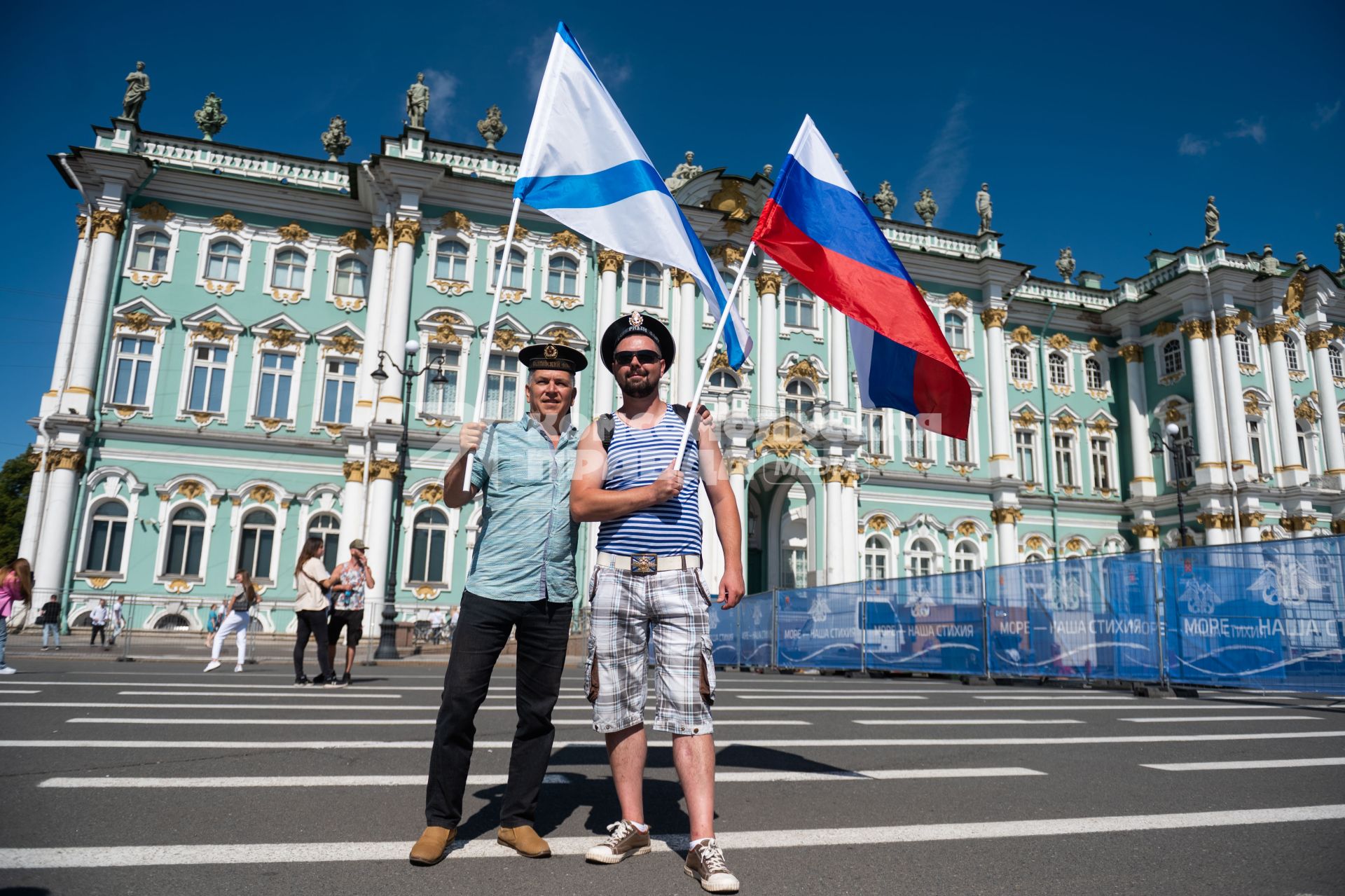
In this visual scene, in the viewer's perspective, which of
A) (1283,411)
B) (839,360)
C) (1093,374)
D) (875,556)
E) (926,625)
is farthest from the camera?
(1093,374)

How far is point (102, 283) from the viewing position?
990 inches

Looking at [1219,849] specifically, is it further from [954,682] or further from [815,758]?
[954,682]

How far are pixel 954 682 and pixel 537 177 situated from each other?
12.1m

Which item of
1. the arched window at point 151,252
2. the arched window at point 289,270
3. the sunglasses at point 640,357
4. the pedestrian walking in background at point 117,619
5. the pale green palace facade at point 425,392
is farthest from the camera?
the arched window at point 289,270

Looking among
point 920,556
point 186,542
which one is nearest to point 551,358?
point 186,542

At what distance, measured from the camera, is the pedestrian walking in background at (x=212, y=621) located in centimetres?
2297

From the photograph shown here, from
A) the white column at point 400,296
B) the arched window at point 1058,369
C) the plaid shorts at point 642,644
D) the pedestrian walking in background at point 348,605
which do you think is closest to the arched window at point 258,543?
the white column at point 400,296

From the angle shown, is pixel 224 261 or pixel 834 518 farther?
pixel 834 518

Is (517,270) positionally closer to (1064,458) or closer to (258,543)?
(258,543)

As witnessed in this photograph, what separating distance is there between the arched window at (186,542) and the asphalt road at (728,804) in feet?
59.6

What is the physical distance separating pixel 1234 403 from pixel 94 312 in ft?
125

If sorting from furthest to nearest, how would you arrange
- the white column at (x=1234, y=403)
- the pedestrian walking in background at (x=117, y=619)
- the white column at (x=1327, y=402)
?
1. the white column at (x=1327, y=402)
2. the white column at (x=1234, y=403)
3. the pedestrian walking in background at (x=117, y=619)

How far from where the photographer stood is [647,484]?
373 cm

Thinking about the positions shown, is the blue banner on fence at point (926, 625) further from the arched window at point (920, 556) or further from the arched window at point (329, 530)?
the arched window at point (329, 530)
